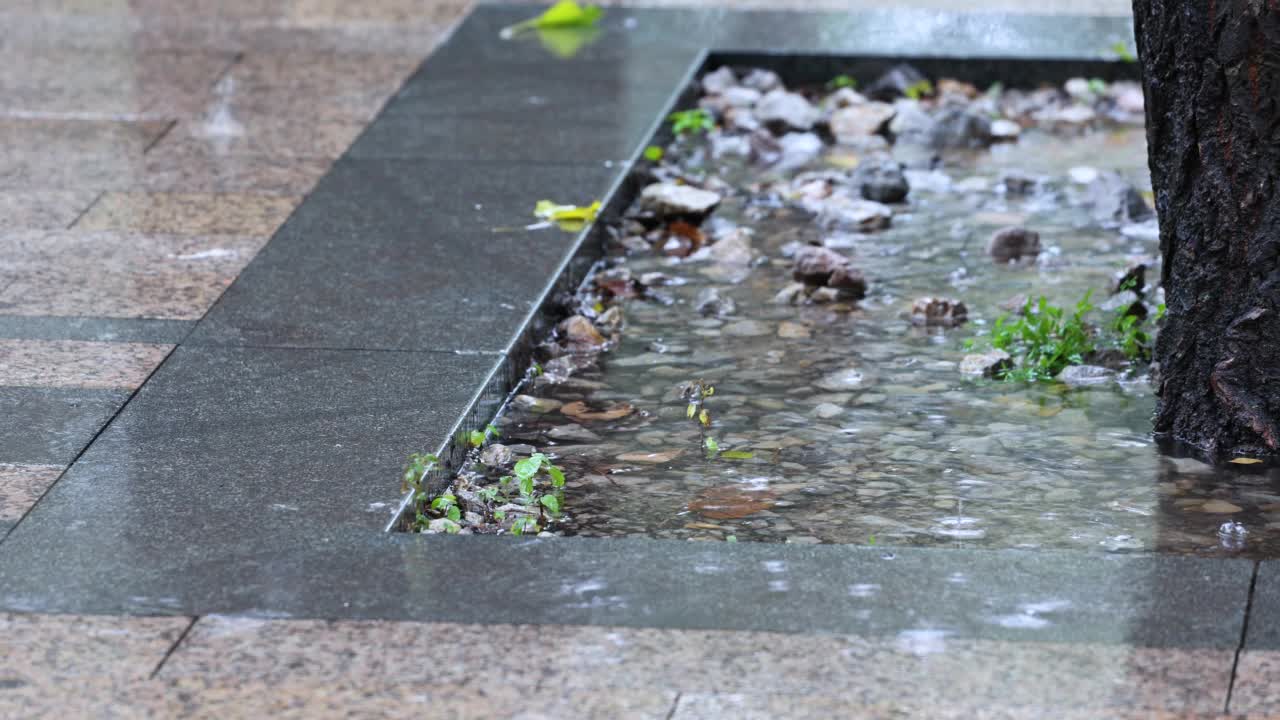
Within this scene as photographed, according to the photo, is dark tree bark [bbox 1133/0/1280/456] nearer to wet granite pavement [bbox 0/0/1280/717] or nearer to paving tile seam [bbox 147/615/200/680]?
wet granite pavement [bbox 0/0/1280/717]

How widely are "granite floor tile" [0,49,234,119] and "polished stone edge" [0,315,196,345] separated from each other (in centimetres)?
227

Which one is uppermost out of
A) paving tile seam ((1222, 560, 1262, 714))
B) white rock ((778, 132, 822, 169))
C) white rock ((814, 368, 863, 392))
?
paving tile seam ((1222, 560, 1262, 714))

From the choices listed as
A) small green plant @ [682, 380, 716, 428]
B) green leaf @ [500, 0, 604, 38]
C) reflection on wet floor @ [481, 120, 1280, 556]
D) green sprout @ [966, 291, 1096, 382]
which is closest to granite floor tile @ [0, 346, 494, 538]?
reflection on wet floor @ [481, 120, 1280, 556]

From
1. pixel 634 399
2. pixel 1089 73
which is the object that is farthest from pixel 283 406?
pixel 1089 73

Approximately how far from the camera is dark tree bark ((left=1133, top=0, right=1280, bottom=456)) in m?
3.62

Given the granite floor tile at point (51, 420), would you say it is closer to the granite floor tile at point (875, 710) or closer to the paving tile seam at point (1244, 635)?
the granite floor tile at point (875, 710)

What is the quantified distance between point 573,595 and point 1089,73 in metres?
5.19

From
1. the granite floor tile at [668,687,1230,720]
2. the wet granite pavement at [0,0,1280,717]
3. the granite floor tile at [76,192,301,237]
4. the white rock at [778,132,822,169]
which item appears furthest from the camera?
the white rock at [778,132,822,169]

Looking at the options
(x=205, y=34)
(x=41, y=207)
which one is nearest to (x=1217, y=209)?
(x=41, y=207)

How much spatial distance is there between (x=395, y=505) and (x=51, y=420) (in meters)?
0.99

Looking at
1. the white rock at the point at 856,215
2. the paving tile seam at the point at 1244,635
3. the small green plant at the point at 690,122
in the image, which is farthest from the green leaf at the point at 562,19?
the paving tile seam at the point at 1244,635

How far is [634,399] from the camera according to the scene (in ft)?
14.6

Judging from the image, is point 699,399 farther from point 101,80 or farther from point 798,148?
point 101,80

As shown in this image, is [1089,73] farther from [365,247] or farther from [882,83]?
[365,247]
